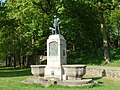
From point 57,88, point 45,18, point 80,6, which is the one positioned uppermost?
point 80,6

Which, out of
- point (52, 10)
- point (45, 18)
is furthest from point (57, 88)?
point (52, 10)

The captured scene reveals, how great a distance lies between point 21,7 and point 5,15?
11.7ft

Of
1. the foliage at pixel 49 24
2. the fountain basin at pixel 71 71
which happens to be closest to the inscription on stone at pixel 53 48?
the fountain basin at pixel 71 71

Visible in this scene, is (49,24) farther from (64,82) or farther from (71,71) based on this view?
(64,82)

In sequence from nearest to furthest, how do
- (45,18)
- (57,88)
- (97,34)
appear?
(57,88) < (45,18) < (97,34)

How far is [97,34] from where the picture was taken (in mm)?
→ 36156

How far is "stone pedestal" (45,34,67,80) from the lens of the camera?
58.2 feet

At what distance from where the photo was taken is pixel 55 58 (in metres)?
17.9

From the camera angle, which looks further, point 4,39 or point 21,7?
point 4,39

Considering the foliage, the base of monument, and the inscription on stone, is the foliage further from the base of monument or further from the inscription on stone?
the base of monument

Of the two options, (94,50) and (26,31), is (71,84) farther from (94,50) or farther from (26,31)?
(94,50)

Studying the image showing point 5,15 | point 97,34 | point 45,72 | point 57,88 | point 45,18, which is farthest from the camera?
point 97,34

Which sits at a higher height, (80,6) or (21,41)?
(80,6)

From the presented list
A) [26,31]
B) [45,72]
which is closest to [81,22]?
[26,31]
